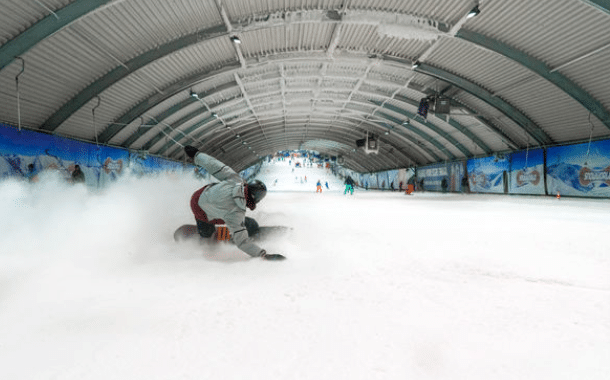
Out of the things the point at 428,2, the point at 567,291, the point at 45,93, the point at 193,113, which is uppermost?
the point at 428,2

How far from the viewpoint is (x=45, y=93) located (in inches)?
438

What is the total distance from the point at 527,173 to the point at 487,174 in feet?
12.2

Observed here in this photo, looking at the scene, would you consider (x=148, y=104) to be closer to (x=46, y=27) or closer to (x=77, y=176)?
(x=77, y=176)

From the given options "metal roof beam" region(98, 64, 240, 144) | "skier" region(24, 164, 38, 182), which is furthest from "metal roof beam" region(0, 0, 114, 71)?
"metal roof beam" region(98, 64, 240, 144)

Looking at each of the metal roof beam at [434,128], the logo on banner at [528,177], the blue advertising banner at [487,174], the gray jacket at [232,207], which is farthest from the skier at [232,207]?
the blue advertising banner at [487,174]

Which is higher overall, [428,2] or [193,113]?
[428,2]

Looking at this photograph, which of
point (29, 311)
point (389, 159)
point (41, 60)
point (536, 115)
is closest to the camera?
point (29, 311)

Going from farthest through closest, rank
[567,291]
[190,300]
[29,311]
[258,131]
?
[258,131] < [567,291] < [190,300] < [29,311]

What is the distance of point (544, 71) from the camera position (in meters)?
13.2

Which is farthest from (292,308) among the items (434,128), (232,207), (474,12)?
(434,128)

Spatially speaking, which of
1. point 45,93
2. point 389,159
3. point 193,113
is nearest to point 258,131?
point 193,113

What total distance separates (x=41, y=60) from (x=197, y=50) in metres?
5.38

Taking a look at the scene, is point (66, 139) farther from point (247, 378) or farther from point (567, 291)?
point (567, 291)

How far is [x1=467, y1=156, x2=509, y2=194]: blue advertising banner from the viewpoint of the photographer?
22875mm
